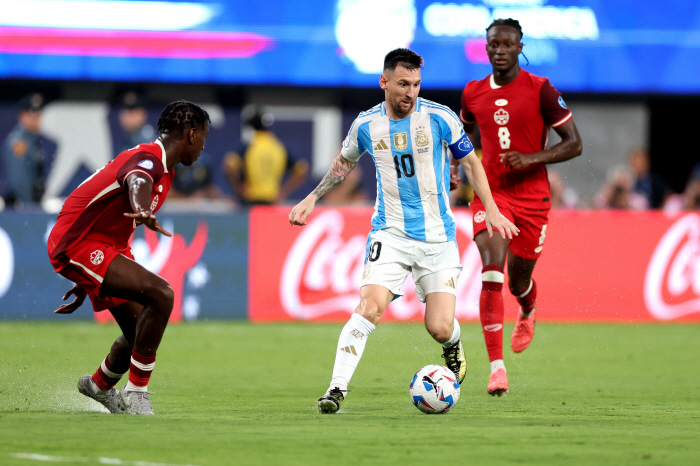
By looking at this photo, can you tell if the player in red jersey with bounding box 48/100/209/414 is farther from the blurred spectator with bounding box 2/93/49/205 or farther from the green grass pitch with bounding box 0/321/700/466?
the blurred spectator with bounding box 2/93/49/205

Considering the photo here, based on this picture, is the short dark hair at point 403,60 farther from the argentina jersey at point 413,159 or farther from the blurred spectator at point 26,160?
the blurred spectator at point 26,160

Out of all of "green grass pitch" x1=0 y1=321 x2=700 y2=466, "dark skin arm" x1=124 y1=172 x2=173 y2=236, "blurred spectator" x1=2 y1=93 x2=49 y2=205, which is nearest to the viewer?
"green grass pitch" x1=0 y1=321 x2=700 y2=466

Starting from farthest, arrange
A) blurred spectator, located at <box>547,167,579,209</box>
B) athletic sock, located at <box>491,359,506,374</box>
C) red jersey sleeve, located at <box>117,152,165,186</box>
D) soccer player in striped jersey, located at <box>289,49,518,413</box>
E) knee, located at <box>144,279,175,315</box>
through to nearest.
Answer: blurred spectator, located at <box>547,167,579,209</box>, athletic sock, located at <box>491,359,506,374</box>, soccer player in striped jersey, located at <box>289,49,518,413</box>, knee, located at <box>144,279,175,315</box>, red jersey sleeve, located at <box>117,152,165,186</box>

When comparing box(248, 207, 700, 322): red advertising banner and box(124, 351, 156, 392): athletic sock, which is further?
box(248, 207, 700, 322): red advertising banner

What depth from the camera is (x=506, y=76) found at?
7.60 meters

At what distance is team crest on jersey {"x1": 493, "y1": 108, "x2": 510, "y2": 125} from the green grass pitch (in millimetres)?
2057

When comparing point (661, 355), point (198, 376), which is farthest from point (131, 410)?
point (661, 355)

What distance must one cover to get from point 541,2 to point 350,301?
279 inches

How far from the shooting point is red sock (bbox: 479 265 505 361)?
741cm

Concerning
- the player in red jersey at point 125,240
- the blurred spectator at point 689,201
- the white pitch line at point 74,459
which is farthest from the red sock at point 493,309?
the blurred spectator at point 689,201

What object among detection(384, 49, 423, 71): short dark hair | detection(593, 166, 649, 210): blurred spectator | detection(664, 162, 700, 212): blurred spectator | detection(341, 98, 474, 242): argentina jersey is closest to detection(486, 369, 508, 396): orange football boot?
detection(341, 98, 474, 242): argentina jersey

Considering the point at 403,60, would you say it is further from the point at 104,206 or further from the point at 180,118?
the point at 104,206

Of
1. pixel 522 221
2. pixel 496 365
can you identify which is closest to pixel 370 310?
pixel 496 365

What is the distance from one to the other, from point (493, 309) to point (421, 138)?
64.5 inches
